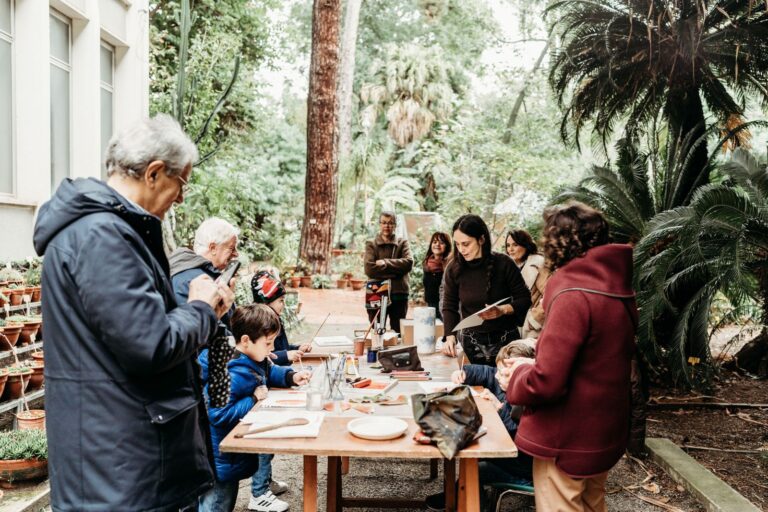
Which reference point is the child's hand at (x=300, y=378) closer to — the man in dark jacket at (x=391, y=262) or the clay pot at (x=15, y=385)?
the clay pot at (x=15, y=385)

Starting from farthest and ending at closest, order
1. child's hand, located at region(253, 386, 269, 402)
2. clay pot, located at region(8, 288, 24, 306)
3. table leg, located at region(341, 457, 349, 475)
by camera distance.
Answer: clay pot, located at region(8, 288, 24, 306) → table leg, located at region(341, 457, 349, 475) → child's hand, located at region(253, 386, 269, 402)

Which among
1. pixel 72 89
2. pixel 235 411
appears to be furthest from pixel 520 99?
pixel 235 411

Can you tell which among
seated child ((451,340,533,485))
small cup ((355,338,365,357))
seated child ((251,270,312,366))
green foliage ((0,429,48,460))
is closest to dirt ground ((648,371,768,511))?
seated child ((451,340,533,485))

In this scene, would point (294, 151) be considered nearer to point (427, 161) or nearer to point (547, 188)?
point (427, 161)

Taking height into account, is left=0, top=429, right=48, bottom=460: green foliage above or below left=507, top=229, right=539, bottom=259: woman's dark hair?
below

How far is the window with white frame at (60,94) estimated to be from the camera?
7497mm

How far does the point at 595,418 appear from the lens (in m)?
2.48

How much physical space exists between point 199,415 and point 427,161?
16.8 m

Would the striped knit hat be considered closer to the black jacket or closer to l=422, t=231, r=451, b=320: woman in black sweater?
the black jacket

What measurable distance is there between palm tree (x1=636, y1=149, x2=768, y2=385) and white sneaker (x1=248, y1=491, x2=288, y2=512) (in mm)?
3314

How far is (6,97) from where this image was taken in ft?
20.9

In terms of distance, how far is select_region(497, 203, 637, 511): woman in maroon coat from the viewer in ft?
7.87

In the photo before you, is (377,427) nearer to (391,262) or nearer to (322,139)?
(391,262)

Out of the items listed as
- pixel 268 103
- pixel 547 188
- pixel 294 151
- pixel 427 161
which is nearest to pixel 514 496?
pixel 547 188
